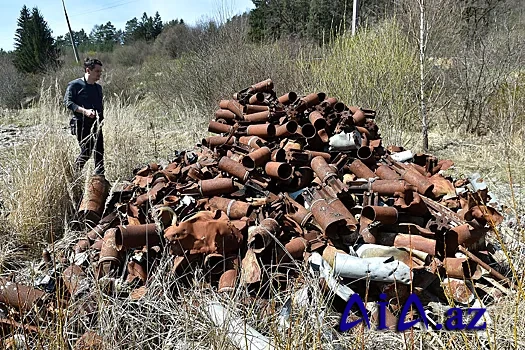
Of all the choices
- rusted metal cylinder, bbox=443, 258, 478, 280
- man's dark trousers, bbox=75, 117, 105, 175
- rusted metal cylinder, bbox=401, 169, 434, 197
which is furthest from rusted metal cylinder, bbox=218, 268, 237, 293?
man's dark trousers, bbox=75, 117, 105, 175

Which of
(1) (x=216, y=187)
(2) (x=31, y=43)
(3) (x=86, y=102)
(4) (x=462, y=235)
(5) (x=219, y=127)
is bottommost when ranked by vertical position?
(4) (x=462, y=235)

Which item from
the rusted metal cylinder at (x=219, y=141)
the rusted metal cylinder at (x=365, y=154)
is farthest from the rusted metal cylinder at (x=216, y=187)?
the rusted metal cylinder at (x=365, y=154)

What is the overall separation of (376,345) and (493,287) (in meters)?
1.05

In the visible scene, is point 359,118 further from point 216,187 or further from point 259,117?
point 216,187

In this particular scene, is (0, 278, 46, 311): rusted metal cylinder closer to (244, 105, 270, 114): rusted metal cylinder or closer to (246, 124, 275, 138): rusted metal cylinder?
(246, 124, 275, 138): rusted metal cylinder

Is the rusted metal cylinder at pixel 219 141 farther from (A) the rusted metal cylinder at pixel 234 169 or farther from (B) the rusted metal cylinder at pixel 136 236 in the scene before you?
(B) the rusted metal cylinder at pixel 136 236

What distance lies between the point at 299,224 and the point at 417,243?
79 centimetres

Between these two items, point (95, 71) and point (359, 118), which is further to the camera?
point (95, 71)

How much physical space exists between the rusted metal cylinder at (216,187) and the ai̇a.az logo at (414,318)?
1288 mm

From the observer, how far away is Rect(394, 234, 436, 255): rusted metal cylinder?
2.44 m

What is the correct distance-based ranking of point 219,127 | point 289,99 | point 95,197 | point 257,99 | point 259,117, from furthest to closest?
point 219,127 < point 257,99 < point 289,99 < point 259,117 < point 95,197

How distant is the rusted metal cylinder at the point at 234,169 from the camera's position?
3.11 m

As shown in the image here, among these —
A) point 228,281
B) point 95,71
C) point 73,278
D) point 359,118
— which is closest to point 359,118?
point 359,118

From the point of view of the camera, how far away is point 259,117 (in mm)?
3900
